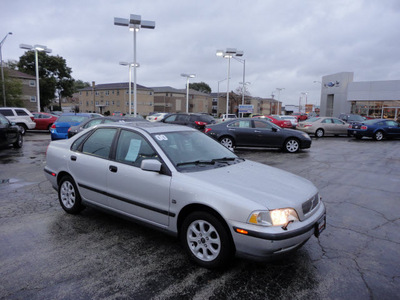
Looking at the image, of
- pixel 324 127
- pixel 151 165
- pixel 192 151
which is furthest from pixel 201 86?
pixel 151 165

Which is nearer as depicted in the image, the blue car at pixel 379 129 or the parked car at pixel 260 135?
the parked car at pixel 260 135

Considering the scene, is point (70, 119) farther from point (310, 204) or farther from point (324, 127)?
point (324, 127)

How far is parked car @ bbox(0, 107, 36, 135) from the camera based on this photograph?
18.8 metres

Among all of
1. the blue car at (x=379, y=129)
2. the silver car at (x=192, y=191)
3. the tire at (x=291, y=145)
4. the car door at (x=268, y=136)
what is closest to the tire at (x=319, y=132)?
the blue car at (x=379, y=129)

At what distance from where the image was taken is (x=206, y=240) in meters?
3.18

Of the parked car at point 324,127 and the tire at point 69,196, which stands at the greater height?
the parked car at point 324,127

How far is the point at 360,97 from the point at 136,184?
4376 centimetres

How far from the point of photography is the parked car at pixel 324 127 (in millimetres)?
20828

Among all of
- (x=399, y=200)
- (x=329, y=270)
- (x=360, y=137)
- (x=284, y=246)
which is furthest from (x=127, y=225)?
(x=360, y=137)

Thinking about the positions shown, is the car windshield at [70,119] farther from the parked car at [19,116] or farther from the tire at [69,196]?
the tire at [69,196]

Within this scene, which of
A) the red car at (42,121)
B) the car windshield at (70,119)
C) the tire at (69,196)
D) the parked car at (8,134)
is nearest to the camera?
the tire at (69,196)

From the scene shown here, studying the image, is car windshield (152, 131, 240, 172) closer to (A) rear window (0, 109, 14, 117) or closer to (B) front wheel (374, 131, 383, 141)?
(B) front wheel (374, 131, 383, 141)

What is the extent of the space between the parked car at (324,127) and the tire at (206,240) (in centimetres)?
1947

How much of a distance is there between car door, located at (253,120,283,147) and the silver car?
8.20 metres
